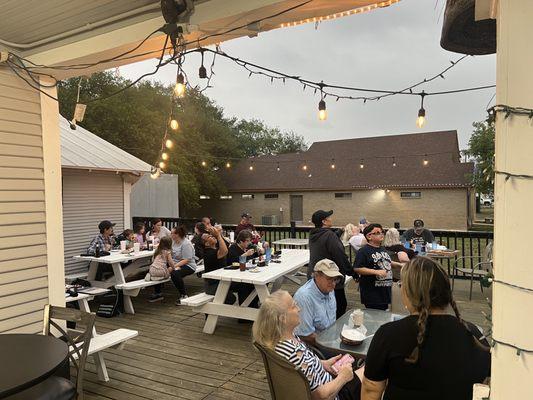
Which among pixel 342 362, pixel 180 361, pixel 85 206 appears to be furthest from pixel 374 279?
pixel 85 206

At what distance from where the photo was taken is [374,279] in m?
4.13

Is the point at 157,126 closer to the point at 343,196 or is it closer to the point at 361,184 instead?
the point at 343,196

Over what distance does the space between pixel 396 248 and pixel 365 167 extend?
57.0ft

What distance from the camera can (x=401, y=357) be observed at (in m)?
1.68

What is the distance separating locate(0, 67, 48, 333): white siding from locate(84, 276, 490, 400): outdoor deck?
38.5 inches

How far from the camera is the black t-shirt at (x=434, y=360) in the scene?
5.45ft

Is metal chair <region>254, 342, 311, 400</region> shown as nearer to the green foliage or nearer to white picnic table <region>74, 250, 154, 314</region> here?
white picnic table <region>74, 250, 154, 314</region>

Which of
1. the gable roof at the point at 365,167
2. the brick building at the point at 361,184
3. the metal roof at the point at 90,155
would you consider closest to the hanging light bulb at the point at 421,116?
the metal roof at the point at 90,155

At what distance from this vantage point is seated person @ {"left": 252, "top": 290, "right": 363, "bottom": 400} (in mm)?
2305

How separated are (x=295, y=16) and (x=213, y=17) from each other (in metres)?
0.54

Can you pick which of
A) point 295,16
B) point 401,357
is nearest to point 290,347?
point 401,357

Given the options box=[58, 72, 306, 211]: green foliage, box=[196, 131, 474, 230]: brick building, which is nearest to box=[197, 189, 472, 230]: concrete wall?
box=[196, 131, 474, 230]: brick building

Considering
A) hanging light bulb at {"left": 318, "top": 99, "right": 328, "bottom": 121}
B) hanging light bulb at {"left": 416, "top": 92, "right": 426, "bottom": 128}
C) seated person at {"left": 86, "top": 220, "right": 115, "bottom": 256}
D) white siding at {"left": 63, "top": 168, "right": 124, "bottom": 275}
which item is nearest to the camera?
hanging light bulb at {"left": 318, "top": 99, "right": 328, "bottom": 121}

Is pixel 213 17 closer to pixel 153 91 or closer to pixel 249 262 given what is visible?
pixel 249 262
